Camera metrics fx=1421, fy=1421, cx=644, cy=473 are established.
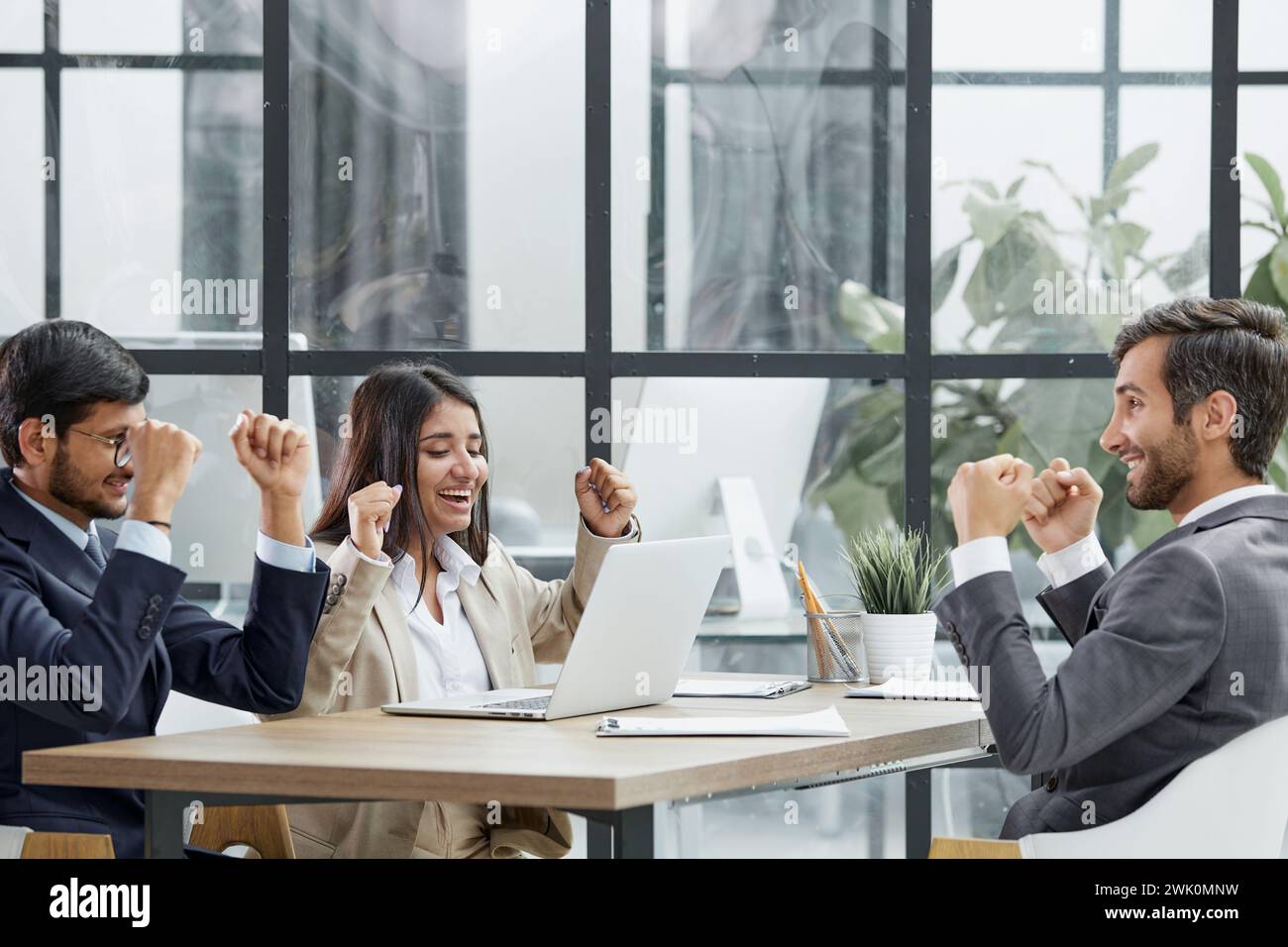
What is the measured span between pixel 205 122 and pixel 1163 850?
10.9 ft

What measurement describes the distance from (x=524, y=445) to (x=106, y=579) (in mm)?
2140

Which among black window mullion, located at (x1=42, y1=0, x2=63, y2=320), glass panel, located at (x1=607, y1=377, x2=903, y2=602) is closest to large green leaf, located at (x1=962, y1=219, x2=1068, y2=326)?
glass panel, located at (x1=607, y1=377, x2=903, y2=602)

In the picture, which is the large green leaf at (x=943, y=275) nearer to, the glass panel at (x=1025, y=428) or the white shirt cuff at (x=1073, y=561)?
the glass panel at (x=1025, y=428)

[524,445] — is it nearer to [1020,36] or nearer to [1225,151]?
[1020,36]

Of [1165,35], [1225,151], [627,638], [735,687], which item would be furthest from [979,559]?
[1165,35]

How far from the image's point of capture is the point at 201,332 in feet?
13.3

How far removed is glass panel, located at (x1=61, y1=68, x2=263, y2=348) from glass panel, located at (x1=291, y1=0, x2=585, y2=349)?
157 mm

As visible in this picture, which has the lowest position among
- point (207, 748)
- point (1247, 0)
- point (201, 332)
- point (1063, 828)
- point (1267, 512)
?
point (1063, 828)

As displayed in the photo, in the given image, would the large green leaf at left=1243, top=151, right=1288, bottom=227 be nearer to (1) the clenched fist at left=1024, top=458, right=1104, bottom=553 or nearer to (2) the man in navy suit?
(1) the clenched fist at left=1024, top=458, right=1104, bottom=553

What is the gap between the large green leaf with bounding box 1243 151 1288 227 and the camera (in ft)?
13.3

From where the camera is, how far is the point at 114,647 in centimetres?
196

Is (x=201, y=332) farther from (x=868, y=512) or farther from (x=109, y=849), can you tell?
(x=109, y=849)

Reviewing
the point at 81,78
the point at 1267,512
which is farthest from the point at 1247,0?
the point at 81,78
